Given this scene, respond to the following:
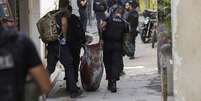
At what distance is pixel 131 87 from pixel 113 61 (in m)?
0.85

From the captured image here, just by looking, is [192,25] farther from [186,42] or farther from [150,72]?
[150,72]

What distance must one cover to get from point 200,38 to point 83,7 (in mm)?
14287

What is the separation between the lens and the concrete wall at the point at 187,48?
8062 millimetres

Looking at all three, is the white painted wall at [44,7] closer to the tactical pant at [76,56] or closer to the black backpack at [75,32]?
the tactical pant at [76,56]

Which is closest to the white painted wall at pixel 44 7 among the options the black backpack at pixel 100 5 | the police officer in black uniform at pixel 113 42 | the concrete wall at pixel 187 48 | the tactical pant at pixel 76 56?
the tactical pant at pixel 76 56

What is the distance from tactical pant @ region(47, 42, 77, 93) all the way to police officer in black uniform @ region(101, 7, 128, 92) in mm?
872

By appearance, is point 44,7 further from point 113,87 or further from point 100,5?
point 100,5

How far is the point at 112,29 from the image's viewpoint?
12.1 meters

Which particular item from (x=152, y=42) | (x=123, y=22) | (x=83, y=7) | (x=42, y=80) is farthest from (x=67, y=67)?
(x=83, y=7)

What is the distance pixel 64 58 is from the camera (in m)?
11.7

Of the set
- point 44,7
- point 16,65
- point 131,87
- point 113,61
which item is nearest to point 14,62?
point 16,65

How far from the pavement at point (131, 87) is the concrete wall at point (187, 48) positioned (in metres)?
2.96

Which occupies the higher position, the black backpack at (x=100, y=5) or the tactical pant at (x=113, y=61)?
the black backpack at (x=100, y=5)

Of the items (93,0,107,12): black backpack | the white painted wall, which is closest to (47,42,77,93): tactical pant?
the white painted wall
